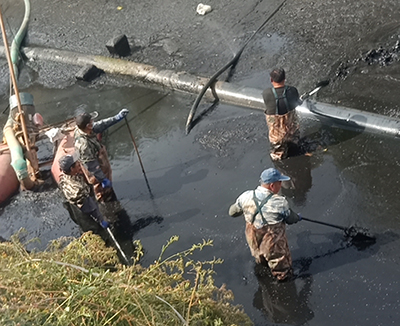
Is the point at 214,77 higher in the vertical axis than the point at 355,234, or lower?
higher

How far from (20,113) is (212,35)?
501 centimetres

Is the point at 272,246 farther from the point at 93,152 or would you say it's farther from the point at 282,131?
the point at 93,152

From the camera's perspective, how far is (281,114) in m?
7.34

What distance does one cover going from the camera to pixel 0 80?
1249 centimetres

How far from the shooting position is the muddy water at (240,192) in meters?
5.99

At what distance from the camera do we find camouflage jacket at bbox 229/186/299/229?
5.45 m

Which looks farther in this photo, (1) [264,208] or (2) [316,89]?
(2) [316,89]

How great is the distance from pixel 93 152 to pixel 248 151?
2.63 meters

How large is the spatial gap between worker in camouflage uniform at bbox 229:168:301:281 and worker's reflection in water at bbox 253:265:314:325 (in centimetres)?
18

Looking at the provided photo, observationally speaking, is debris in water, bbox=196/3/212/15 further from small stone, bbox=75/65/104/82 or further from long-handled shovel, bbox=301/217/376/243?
long-handled shovel, bbox=301/217/376/243

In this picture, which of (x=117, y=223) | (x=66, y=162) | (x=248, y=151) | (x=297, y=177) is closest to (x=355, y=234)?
(x=297, y=177)

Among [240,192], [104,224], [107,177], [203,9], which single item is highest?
[203,9]

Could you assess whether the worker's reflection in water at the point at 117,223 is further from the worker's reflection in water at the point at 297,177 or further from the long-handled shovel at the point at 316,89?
the long-handled shovel at the point at 316,89

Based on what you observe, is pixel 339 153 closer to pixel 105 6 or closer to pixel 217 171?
pixel 217 171
